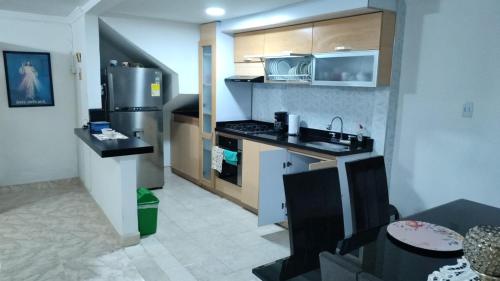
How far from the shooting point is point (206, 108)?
15.1 feet

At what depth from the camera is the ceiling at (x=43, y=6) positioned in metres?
3.57

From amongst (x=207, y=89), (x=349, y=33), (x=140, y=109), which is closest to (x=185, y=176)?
(x=140, y=109)

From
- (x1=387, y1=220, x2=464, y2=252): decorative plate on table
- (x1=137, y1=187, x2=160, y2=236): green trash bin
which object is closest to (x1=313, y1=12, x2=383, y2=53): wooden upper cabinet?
(x1=387, y1=220, x2=464, y2=252): decorative plate on table

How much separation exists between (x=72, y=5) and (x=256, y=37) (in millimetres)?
2015

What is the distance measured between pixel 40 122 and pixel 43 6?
151 centimetres

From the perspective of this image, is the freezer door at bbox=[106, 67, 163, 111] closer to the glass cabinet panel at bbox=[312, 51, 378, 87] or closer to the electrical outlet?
the glass cabinet panel at bbox=[312, 51, 378, 87]

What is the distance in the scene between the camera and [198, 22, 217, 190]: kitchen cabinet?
4480 millimetres

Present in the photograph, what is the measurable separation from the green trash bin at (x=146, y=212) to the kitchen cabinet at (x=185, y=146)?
1596 millimetres

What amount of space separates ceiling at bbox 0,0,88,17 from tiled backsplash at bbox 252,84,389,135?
2313mm

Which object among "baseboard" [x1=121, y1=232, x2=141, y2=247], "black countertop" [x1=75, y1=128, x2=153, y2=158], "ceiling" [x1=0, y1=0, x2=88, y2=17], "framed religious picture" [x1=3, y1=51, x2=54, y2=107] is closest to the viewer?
"black countertop" [x1=75, y1=128, x2=153, y2=158]

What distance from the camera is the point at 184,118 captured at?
503cm

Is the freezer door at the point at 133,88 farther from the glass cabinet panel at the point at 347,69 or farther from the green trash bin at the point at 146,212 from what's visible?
the glass cabinet panel at the point at 347,69

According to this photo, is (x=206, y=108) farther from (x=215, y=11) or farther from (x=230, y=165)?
(x=215, y=11)

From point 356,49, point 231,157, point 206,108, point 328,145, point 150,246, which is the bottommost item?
point 150,246
